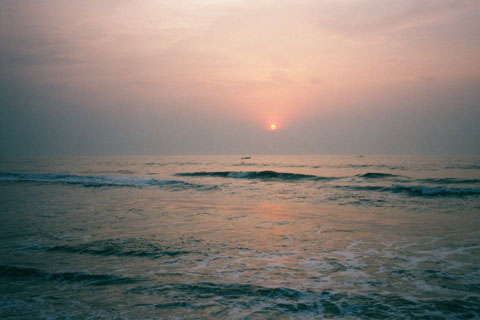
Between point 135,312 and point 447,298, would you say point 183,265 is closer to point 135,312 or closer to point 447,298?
point 135,312

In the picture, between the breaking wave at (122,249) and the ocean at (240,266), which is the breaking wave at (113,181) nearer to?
the ocean at (240,266)

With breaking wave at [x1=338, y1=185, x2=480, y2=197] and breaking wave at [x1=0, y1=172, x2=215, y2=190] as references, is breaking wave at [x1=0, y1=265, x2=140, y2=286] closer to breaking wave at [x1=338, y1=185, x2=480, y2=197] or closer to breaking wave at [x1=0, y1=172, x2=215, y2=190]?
breaking wave at [x1=0, y1=172, x2=215, y2=190]

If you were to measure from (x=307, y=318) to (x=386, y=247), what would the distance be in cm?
482

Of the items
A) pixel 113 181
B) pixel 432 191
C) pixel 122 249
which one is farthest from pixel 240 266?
pixel 113 181

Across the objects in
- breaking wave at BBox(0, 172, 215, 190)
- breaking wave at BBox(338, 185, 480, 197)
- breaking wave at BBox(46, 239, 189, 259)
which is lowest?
breaking wave at BBox(0, 172, 215, 190)

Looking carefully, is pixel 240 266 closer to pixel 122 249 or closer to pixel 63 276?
pixel 122 249

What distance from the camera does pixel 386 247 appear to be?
28.5 ft

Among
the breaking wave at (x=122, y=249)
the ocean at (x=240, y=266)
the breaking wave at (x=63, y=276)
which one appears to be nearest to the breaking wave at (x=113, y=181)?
the ocean at (x=240, y=266)

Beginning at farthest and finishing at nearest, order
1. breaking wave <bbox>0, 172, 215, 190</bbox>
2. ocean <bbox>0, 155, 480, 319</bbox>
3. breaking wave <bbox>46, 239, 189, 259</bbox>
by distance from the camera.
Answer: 1. breaking wave <bbox>0, 172, 215, 190</bbox>
2. breaking wave <bbox>46, 239, 189, 259</bbox>
3. ocean <bbox>0, 155, 480, 319</bbox>

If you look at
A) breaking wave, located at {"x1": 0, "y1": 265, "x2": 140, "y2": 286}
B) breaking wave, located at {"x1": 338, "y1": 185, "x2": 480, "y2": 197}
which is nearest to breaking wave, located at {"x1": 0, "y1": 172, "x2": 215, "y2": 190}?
breaking wave, located at {"x1": 338, "y1": 185, "x2": 480, "y2": 197}

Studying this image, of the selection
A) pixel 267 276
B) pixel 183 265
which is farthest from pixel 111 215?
pixel 267 276

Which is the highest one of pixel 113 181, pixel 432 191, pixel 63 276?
pixel 63 276

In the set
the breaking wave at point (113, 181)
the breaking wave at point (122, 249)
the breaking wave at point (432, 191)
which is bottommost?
the breaking wave at point (113, 181)

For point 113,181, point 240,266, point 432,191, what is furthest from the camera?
point 113,181
